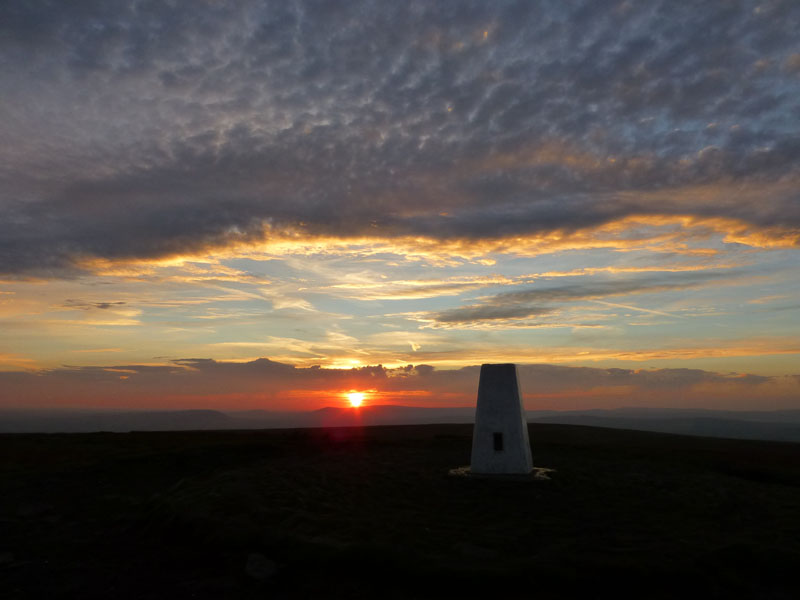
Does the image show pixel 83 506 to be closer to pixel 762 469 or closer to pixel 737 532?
pixel 737 532

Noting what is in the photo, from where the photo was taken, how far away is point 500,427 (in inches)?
806

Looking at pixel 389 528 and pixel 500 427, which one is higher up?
pixel 500 427

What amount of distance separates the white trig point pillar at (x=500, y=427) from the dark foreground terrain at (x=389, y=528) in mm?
1130

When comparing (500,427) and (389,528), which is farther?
(500,427)

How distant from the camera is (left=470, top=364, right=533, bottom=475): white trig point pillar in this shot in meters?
20.2

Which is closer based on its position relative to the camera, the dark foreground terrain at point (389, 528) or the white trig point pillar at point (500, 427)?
the dark foreground terrain at point (389, 528)

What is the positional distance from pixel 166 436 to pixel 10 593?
71.2ft

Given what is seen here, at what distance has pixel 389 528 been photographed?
1352cm

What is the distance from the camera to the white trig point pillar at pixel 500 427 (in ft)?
66.2

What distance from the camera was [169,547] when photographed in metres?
13.7

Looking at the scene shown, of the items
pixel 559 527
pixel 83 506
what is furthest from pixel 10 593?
pixel 559 527

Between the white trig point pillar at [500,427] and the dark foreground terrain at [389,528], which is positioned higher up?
the white trig point pillar at [500,427]

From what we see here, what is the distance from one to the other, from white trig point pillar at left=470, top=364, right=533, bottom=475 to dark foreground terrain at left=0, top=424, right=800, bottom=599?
113 centimetres

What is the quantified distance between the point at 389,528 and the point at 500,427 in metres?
8.10
